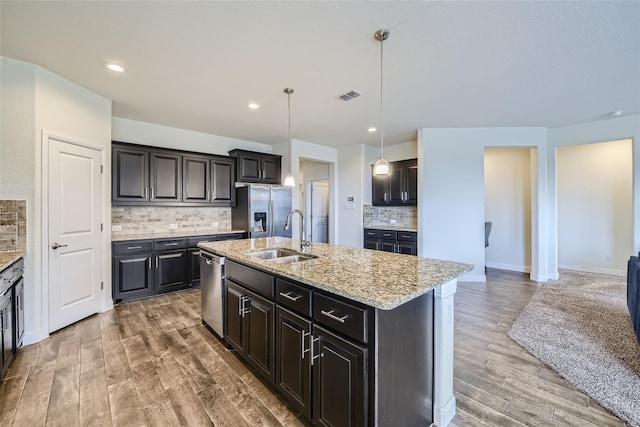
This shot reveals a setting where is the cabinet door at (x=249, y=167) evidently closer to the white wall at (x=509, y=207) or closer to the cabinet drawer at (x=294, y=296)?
the cabinet drawer at (x=294, y=296)

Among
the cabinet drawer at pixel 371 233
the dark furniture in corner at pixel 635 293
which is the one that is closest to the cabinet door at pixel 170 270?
the cabinet drawer at pixel 371 233

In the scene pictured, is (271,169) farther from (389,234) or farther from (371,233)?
(389,234)

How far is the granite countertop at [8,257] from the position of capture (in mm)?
2007

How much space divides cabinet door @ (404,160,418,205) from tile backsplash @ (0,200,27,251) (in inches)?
205

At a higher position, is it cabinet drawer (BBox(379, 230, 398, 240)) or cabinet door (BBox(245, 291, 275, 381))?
cabinet drawer (BBox(379, 230, 398, 240))

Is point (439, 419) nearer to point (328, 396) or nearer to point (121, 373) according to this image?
point (328, 396)

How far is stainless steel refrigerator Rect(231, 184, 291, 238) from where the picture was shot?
465 centimetres

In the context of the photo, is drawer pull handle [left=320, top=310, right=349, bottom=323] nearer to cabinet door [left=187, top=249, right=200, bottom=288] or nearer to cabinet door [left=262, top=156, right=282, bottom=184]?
cabinet door [left=187, top=249, right=200, bottom=288]

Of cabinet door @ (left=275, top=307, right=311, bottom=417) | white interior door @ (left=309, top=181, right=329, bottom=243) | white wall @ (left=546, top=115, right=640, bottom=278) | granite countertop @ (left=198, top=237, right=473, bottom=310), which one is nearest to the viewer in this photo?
granite countertop @ (left=198, top=237, right=473, bottom=310)

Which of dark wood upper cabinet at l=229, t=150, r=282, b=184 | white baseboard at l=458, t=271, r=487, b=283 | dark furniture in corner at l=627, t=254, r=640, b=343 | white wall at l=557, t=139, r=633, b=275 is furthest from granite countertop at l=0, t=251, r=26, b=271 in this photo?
white wall at l=557, t=139, r=633, b=275

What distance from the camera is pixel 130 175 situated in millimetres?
3889

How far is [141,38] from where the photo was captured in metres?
2.16

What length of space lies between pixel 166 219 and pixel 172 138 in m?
1.34

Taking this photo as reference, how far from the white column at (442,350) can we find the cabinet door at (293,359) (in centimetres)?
74
